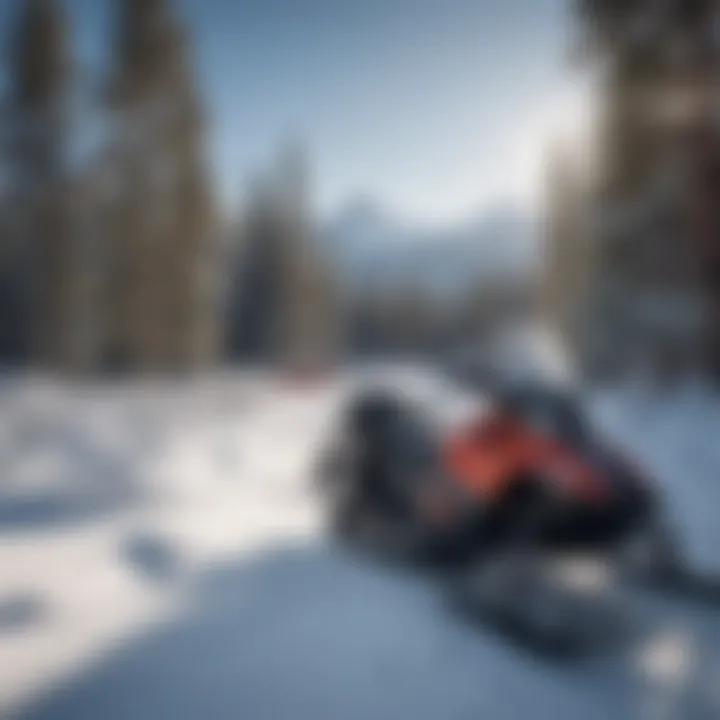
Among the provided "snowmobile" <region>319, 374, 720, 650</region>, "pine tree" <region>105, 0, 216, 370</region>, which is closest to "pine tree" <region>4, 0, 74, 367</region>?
"pine tree" <region>105, 0, 216, 370</region>

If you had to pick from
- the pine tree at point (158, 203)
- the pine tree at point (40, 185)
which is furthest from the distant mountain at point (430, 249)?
the pine tree at point (40, 185)

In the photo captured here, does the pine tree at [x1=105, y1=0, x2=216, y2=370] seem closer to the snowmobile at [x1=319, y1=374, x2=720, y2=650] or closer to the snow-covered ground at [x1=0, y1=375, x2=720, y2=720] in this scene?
the snow-covered ground at [x1=0, y1=375, x2=720, y2=720]

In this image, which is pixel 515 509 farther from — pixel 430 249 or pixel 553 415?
pixel 430 249

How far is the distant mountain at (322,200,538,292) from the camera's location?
3018 millimetres

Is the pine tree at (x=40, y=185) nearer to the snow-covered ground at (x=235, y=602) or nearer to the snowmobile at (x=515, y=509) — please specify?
the snow-covered ground at (x=235, y=602)

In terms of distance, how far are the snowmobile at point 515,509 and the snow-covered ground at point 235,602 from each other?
15 cm

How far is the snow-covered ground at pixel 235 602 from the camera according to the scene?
4.76 feet

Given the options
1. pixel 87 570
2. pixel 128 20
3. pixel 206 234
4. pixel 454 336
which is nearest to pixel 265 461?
pixel 87 570

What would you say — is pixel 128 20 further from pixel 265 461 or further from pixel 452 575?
pixel 452 575

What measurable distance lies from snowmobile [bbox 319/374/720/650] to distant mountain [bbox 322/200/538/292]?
1015 millimetres

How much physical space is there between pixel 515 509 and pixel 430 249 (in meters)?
2.33

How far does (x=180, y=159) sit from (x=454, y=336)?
1.81 meters

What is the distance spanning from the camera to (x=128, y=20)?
98.2 inches

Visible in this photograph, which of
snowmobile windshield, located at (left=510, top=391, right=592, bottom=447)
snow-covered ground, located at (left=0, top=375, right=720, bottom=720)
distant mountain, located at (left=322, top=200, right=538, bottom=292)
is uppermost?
distant mountain, located at (left=322, top=200, right=538, bottom=292)
